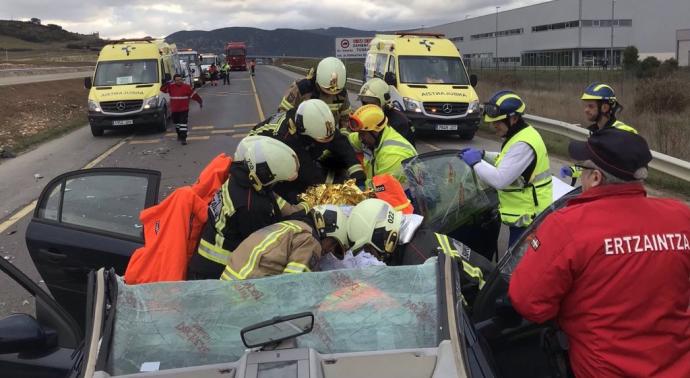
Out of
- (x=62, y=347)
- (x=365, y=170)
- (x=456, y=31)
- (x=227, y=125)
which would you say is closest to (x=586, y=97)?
(x=365, y=170)

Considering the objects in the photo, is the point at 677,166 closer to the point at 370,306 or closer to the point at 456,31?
the point at 370,306

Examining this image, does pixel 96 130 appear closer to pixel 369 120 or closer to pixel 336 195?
pixel 369 120

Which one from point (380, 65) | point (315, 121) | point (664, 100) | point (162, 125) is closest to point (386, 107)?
point (315, 121)

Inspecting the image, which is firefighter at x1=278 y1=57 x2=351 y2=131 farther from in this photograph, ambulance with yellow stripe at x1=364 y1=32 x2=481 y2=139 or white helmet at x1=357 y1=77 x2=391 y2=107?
ambulance with yellow stripe at x1=364 y1=32 x2=481 y2=139

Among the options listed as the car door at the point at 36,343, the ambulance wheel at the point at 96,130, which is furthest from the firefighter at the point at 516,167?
the ambulance wheel at the point at 96,130

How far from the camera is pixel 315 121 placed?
4.38m

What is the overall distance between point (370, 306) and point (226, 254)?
3.77 feet

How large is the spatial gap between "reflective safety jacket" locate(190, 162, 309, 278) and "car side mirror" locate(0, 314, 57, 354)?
0.82 metres

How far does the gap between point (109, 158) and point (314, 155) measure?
9838 millimetres

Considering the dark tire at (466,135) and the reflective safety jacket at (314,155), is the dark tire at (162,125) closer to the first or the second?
the dark tire at (466,135)

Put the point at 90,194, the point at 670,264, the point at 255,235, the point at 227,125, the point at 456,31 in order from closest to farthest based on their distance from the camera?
1. the point at 670,264
2. the point at 255,235
3. the point at 90,194
4. the point at 227,125
5. the point at 456,31

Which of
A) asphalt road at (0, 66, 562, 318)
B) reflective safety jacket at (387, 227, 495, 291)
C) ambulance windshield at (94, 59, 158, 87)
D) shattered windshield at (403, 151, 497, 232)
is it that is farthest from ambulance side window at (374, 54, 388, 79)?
reflective safety jacket at (387, 227, 495, 291)

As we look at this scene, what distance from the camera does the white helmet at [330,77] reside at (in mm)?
6289

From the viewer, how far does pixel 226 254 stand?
10.4ft
